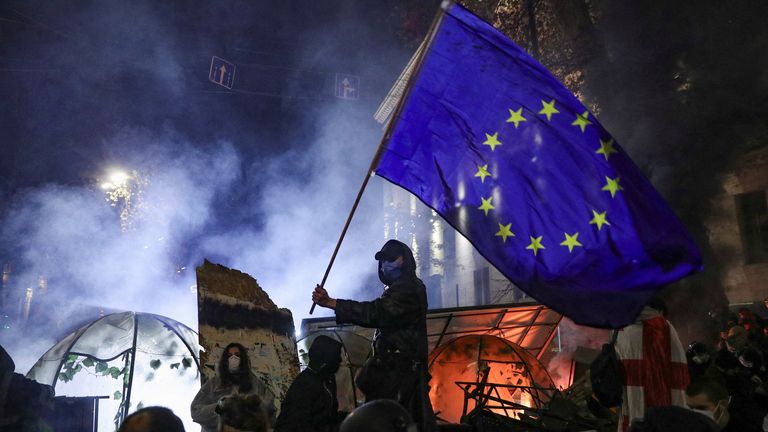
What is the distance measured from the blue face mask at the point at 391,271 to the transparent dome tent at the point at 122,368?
5.51 metres

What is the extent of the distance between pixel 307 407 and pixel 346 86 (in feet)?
74.3

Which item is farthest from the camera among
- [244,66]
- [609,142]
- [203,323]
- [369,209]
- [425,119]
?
[369,209]

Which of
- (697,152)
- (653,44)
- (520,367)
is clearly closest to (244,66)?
(653,44)

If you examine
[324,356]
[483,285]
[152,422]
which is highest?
[483,285]

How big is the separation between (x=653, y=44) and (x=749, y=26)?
278 centimetres

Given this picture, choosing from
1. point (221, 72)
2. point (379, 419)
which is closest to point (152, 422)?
point (379, 419)

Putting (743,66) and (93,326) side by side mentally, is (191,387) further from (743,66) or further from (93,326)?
(743,66)

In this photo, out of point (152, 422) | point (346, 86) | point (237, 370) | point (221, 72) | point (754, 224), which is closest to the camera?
point (152, 422)

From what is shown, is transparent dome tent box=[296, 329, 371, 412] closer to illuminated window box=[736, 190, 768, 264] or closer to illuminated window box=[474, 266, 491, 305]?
illuminated window box=[736, 190, 768, 264]

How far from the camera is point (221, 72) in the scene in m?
24.2

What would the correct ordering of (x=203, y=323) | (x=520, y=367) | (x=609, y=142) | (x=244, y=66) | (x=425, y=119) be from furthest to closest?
Answer: (x=244, y=66) < (x=520, y=367) < (x=203, y=323) < (x=425, y=119) < (x=609, y=142)

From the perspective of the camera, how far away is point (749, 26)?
16531 mm

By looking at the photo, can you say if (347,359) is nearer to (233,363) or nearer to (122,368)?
(122,368)

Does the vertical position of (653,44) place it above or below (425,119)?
above
